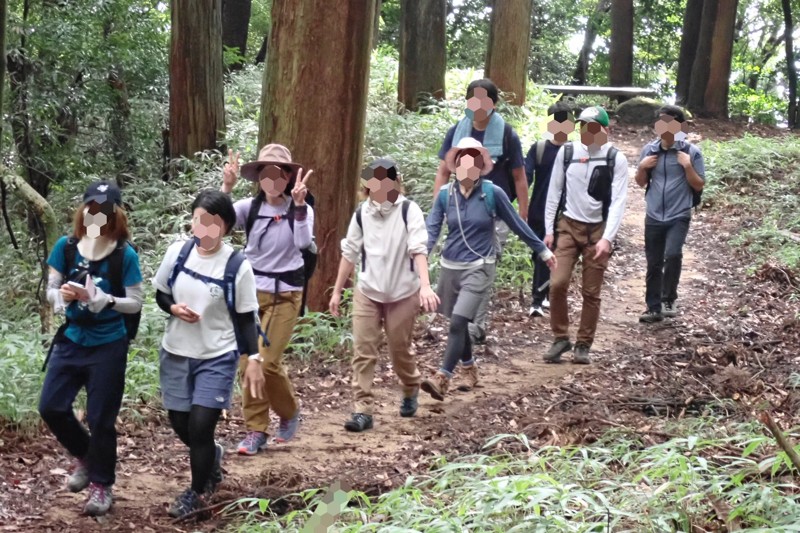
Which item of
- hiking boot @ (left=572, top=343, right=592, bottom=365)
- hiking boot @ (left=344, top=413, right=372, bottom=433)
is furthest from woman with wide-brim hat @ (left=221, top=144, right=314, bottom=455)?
hiking boot @ (left=572, top=343, right=592, bottom=365)

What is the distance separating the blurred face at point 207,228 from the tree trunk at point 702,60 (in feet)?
70.0

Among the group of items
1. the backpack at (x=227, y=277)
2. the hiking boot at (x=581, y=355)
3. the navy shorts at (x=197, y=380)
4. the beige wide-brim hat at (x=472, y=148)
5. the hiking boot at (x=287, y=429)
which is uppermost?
the beige wide-brim hat at (x=472, y=148)

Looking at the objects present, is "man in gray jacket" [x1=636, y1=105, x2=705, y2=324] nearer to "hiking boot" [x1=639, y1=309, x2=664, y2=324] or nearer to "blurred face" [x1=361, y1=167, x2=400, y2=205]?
"hiking boot" [x1=639, y1=309, x2=664, y2=324]

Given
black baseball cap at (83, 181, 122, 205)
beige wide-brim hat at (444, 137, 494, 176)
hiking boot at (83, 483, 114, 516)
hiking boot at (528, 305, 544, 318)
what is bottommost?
hiking boot at (83, 483, 114, 516)

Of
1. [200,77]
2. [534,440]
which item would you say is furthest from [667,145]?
[200,77]

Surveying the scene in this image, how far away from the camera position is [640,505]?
13.8 feet

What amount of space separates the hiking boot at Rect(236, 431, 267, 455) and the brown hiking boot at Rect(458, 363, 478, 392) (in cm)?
203

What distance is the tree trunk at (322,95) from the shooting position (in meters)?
9.06

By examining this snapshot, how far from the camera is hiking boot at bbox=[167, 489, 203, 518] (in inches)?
210

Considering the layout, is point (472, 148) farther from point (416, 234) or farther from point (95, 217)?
point (95, 217)

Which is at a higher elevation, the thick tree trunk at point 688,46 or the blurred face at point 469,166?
the thick tree trunk at point 688,46

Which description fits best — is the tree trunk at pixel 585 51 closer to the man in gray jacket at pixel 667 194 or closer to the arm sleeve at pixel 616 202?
the man in gray jacket at pixel 667 194

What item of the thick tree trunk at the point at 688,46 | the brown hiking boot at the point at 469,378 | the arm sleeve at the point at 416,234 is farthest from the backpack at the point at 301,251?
the thick tree trunk at the point at 688,46

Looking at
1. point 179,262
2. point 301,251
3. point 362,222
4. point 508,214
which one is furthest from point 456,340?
point 179,262
